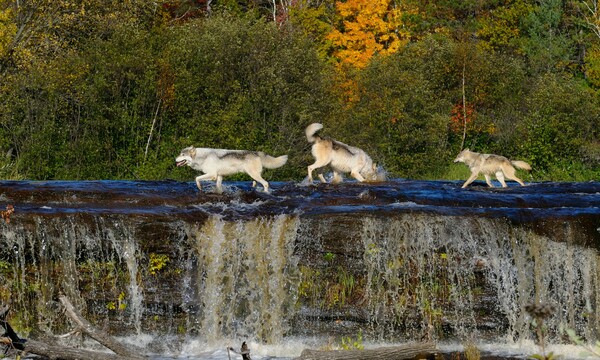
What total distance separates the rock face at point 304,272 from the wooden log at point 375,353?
4240 millimetres

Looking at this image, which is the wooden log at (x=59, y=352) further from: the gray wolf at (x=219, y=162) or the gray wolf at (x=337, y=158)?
the gray wolf at (x=337, y=158)

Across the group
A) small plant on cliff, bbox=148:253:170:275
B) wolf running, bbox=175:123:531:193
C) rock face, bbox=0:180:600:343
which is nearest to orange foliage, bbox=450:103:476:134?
wolf running, bbox=175:123:531:193

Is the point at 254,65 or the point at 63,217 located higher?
the point at 254,65

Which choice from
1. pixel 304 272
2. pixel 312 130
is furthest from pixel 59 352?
pixel 312 130

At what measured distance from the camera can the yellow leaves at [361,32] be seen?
48.2m

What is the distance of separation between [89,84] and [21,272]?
57.1 feet

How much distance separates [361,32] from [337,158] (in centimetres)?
2772

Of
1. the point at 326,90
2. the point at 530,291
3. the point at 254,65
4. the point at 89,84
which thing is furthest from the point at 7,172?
the point at 530,291

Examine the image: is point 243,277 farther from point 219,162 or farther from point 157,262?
point 219,162

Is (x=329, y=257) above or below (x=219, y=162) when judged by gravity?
below

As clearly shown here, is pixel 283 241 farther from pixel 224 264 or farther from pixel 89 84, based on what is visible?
pixel 89 84

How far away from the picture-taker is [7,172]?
30.2 metres

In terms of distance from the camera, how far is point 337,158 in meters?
22.0

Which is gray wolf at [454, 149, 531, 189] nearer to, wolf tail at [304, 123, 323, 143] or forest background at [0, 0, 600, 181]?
wolf tail at [304, 123, 323, 143]
